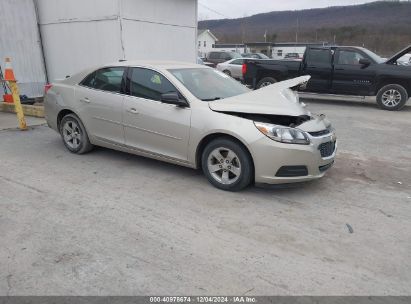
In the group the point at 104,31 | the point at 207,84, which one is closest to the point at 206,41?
the point at 104,31

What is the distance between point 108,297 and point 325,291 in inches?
63.2

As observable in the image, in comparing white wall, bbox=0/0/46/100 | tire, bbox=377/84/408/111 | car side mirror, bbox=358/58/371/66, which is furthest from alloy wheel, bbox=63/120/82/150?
tire, bbox=377/84/408/111

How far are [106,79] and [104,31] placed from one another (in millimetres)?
4605

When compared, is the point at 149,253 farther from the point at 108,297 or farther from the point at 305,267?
the point at 305,267

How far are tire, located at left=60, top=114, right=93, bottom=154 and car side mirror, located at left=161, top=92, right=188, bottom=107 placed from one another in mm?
1818

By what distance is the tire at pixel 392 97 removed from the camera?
34.8ft

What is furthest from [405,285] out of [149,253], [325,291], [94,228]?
[94,228]

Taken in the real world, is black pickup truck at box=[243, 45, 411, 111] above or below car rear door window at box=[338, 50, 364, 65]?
below

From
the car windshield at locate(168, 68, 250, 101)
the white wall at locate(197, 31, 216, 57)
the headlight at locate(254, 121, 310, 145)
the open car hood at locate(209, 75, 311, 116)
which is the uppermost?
the car windshield at locate(168, 68, 250, 101)

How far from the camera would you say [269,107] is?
4344 millimetres

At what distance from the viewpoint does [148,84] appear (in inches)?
197

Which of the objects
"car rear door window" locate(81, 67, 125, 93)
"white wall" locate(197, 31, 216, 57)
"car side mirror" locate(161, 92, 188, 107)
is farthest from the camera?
"white wall" locate(197, 31, 216, 57)

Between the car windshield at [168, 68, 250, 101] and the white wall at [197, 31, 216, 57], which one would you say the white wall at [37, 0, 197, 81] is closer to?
the car windshield at [168, 68, 250, 101]

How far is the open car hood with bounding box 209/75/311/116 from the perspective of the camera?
4312mm
